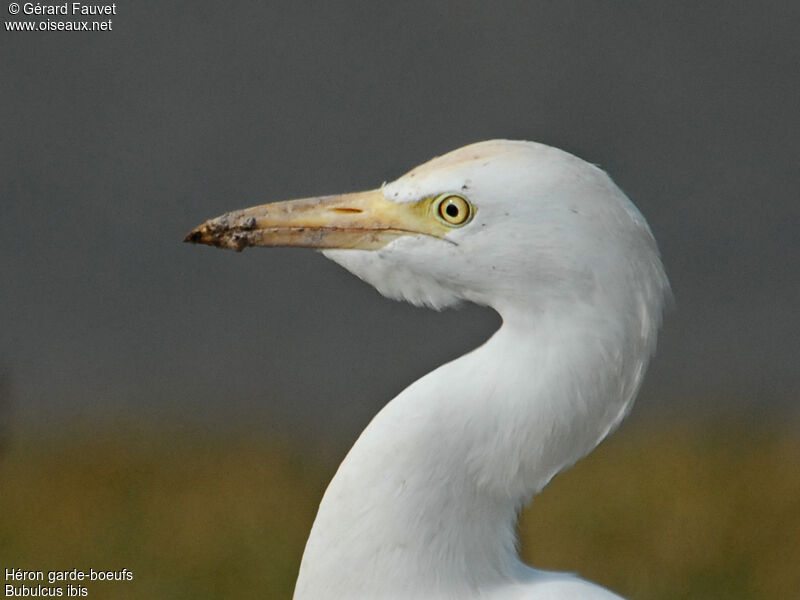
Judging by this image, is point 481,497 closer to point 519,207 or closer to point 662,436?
point 519,207

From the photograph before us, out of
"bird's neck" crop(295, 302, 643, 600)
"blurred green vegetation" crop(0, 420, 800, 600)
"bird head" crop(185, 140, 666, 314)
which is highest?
"bird head" crop(185, 140, 666, 314)

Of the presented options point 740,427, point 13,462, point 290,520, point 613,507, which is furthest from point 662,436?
point 13,462

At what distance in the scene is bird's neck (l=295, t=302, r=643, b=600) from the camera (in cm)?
191

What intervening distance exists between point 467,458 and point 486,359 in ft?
0.50

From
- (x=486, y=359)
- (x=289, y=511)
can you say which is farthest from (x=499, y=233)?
(x=289, y=511)

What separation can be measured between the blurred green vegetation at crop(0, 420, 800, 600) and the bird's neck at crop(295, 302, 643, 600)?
1874mm

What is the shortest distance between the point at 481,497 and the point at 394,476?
141mm

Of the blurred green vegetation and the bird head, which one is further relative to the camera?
the blurred green vegetation

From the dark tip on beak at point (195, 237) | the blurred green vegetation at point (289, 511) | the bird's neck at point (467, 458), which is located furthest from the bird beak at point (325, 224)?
the blurred green vegetation at point (289, 511)

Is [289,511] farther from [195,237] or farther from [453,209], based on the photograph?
[453,209]

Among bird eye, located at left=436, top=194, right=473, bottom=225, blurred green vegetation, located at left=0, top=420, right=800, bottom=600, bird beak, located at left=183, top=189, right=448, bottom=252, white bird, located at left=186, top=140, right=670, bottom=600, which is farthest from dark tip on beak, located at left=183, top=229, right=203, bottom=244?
blurred green vegetation, located at left=0, top=420, right=800, bottom=600

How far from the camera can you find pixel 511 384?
1909mm

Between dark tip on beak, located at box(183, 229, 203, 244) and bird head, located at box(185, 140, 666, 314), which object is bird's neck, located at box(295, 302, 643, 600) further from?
dark tip on beak, located at box(183, 229, 203, 244)

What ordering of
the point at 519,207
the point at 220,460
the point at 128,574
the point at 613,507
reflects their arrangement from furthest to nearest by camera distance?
the point at 220,460, the point at 613,507, the point at 128,574, the point at 519,207
